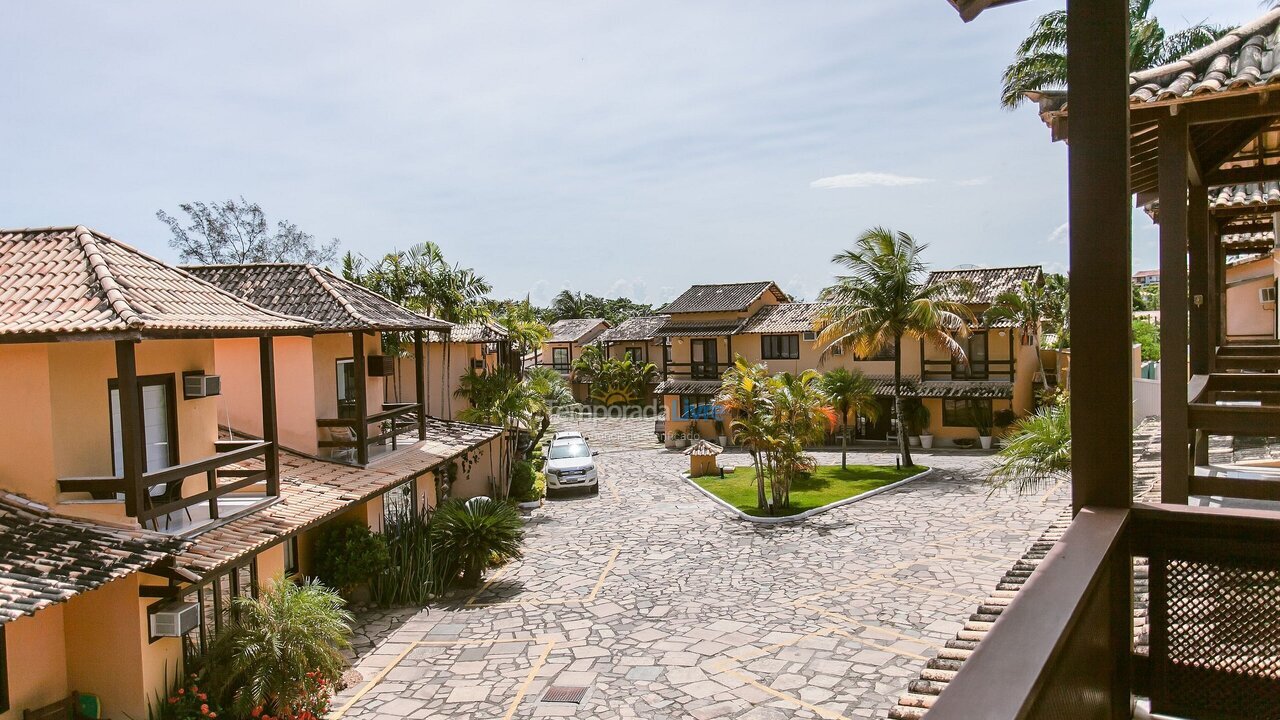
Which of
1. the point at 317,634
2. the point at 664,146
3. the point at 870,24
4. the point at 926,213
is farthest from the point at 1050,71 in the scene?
the point at 317,634

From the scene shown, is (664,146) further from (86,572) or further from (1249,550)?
(1249,550)

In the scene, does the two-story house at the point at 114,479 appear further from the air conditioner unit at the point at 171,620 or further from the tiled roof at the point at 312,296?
the tiled roof at the point at 312,296

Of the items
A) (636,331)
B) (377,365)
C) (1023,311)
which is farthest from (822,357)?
(636,331)

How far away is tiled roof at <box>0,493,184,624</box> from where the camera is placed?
7414mm

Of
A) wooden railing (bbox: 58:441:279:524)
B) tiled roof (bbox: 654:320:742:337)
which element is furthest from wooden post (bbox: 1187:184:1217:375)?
tiled roof (bbox: 654:320:742:337)

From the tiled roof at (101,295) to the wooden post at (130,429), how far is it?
0.35 m

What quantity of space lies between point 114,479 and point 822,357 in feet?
86.9

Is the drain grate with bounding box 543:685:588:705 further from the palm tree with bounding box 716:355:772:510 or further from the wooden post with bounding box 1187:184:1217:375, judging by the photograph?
the palm tree with bounding box 716:355:772:510

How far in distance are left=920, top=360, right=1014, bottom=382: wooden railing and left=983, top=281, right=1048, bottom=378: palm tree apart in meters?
1.36

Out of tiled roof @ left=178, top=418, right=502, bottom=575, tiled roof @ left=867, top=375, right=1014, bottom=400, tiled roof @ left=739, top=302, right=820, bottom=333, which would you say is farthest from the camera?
tiled roof @ left=739, top=302, right=820, bottom=333

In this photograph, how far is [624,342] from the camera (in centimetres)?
5628

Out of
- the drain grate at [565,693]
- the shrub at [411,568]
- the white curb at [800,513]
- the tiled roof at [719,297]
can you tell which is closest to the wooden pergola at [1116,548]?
the drain grate at [565,693]

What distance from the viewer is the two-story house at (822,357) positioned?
35.0 metres

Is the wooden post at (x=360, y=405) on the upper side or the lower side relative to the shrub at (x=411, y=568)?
upper
